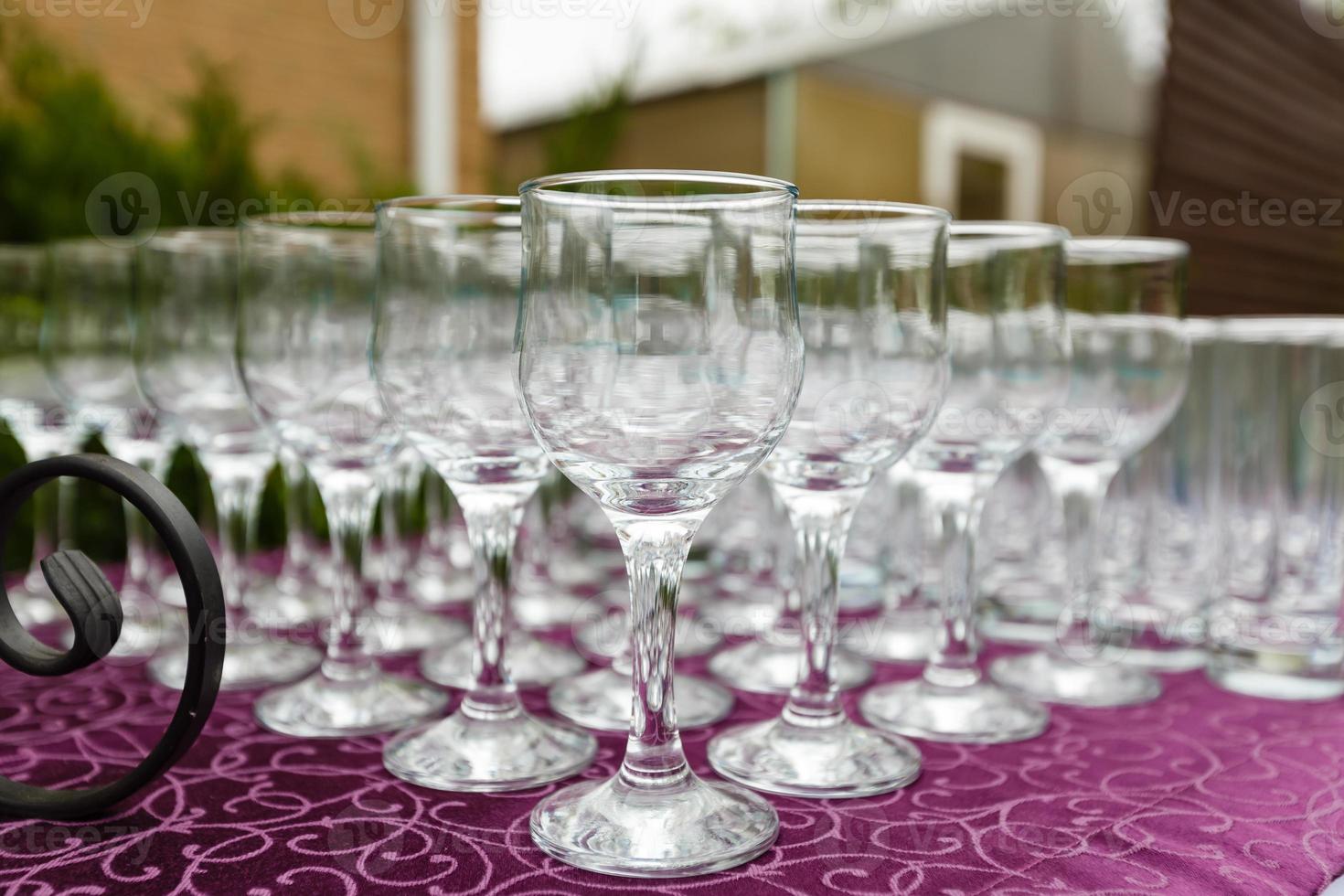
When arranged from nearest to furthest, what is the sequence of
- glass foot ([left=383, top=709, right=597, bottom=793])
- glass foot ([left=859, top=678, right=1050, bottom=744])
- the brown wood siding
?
1. glass foot ([left=383, top=709, right=597, bottom=793])
2. glass foot ([left=859, top=678, right=1050, bottom=744])
3. the brown wood siding

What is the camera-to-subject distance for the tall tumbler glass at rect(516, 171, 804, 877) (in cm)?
53

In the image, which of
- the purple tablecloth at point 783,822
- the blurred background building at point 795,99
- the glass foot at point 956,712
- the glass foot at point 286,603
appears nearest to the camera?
the purple tablecloth at point 783,822

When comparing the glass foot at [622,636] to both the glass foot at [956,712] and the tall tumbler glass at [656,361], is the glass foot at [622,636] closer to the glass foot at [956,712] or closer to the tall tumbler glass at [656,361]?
the glass foot at [956,712]

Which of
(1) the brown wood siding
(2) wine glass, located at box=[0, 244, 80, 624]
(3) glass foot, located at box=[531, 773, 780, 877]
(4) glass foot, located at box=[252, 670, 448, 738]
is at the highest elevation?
(1) the brown wood siding

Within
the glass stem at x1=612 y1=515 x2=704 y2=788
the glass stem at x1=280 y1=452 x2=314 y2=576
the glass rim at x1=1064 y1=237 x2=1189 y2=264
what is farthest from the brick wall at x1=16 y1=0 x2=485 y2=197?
the glass stem at x1=612 y1=515 x2=704 y2=788

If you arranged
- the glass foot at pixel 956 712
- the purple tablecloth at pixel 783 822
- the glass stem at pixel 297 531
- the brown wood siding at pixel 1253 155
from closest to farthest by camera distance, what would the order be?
the purple tablecloth at pixel 783 822 < the glass foot at pixel 956 712 < the glass stem at pixel 297 531 < the brown wood siding at pixel 1253 155

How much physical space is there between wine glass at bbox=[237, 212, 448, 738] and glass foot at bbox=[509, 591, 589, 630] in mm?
292

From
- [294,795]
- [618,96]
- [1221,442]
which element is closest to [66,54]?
[618,96]

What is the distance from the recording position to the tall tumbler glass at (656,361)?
1.73 feet

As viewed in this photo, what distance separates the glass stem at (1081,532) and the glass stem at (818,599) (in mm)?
316

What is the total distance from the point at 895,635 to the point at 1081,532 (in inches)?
7.4

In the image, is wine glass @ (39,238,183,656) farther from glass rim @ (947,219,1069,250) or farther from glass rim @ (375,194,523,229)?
glass rim @ (947,219,1069,250)

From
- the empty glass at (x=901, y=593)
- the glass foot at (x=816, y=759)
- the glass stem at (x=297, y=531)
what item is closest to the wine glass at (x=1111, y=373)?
the empty glass at (x=901, y=593)

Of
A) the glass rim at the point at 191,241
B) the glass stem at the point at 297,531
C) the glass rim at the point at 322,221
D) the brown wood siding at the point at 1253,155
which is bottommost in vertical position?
the glass stem at the point at 297,531
